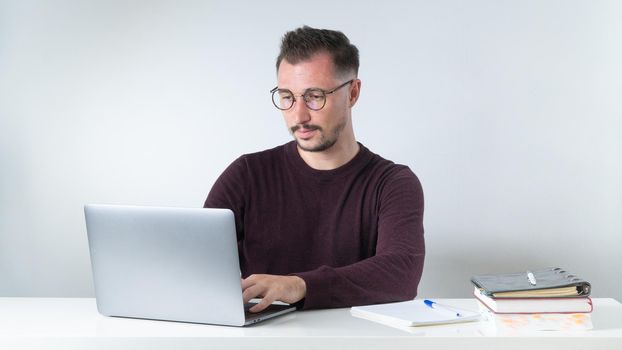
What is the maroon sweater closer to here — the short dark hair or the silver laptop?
the short dark hair

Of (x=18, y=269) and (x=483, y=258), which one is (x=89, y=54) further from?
(x=483, y=258)

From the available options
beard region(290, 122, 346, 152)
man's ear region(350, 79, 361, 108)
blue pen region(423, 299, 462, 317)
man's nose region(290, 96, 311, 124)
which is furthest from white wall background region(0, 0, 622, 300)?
blue pen region(423, 299, 462, 317)

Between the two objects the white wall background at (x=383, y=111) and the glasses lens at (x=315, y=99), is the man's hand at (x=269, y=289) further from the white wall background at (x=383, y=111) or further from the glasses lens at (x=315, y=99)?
the white wall background at (x=383, y=111)

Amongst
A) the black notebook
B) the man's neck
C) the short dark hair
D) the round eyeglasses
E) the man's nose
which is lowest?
the black notebook

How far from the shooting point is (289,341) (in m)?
1.59

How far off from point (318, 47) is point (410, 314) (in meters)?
1.12

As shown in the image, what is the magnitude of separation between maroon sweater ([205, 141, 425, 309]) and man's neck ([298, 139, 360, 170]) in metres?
0.02

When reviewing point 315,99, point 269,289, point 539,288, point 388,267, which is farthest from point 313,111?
point 539,288

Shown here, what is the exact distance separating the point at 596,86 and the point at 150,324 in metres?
2.44

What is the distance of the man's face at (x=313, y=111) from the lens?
8.21 ft

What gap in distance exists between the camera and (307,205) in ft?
8.64

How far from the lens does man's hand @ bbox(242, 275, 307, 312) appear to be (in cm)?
177

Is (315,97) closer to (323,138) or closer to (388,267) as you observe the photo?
(323,138)

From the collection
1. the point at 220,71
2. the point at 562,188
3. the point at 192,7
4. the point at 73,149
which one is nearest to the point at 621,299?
the point at 562,188
